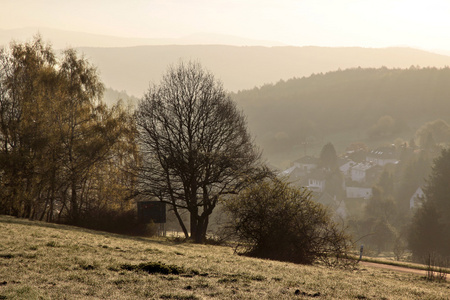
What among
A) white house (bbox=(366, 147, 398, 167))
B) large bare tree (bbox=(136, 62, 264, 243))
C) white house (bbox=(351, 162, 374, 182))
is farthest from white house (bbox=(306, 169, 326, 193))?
large bare tree (bbox=(136, 62, 264, 243))

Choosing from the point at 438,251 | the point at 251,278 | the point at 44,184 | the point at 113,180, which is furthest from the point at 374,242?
the point at 251,278

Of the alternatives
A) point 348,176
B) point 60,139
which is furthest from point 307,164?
point 60,139

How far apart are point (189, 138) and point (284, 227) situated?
15328 millimetres

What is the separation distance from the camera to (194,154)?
33750 mm

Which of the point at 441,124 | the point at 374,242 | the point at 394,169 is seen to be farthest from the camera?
the point at 441,124

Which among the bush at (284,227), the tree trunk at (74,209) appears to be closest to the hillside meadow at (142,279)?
the bush at (284,227)

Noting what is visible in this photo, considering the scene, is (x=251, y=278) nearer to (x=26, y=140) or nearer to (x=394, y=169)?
(x=26, y=140)

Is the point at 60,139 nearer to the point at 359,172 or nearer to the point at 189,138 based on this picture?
the point at 189,138

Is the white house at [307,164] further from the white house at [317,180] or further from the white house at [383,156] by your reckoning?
the white house at [383,156]

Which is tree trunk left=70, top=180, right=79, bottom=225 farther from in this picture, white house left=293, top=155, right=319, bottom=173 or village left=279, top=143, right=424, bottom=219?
white house left=293, top=155, right=319, bottom=173

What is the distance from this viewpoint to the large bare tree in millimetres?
34906

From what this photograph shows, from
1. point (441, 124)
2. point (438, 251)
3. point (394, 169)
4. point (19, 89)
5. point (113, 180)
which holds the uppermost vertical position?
point (441, 124)

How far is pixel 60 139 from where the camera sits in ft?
112

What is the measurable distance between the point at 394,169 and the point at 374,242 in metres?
67.9
